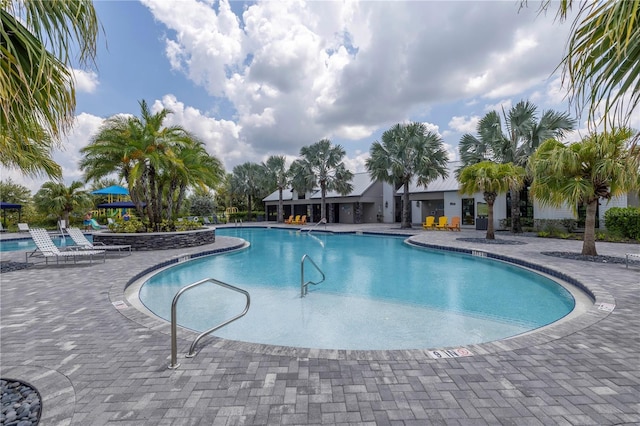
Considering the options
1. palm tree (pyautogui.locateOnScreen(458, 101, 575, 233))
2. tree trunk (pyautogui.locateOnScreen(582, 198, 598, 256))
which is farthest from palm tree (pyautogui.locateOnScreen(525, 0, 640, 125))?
palm tree (pyautogui.locateOnScreen(458, 101, 575, 233))

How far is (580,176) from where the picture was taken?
947cm

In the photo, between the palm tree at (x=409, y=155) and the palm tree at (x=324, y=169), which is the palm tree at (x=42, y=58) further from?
the palm tree at (x=324, y=169)

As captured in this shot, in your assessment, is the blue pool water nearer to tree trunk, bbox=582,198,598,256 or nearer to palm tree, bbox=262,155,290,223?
tree trunk, bbox=582,198,598,256

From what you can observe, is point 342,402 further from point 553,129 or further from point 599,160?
point 553,129

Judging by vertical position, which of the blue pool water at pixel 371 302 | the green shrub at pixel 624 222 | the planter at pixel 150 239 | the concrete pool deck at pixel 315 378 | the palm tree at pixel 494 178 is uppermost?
the palm tree at pixel 494 178

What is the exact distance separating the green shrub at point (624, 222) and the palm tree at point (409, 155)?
29.4ft

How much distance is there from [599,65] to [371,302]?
5223mm

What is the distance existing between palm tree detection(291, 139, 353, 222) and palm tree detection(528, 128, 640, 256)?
17745mm

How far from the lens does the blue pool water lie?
475 cm

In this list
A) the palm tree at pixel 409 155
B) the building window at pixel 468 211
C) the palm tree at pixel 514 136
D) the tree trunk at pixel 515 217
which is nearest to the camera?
the palm tree at pixel 514 136

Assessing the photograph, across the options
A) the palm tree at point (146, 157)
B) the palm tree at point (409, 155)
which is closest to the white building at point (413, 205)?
the palm tree at point (409, 155)

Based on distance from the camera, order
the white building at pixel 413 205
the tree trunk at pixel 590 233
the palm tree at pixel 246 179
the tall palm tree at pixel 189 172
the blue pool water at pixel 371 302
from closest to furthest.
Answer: the blue pool water at pixel 371 302 → the tree trunk at pixel 590 233 → the tall palm tree at pixel 189 172 → the white building at pixel 413 205 → the palm tree at pixel 246 179

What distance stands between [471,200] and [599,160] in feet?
45.3

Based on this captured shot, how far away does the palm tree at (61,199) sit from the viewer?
23.2m
